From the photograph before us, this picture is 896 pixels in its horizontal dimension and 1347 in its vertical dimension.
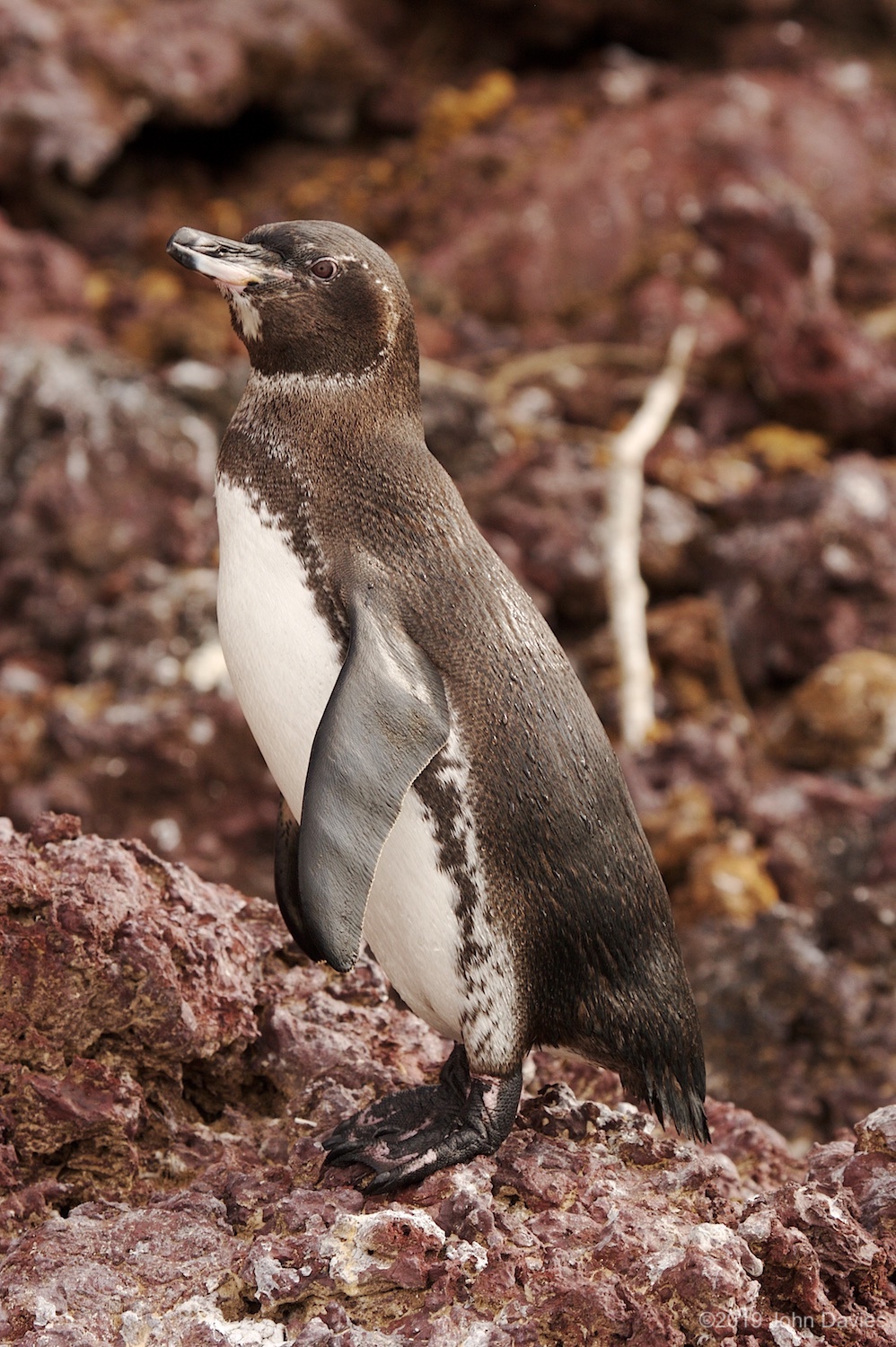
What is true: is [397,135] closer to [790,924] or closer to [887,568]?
[887,568]

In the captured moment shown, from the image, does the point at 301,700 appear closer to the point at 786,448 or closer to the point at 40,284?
the point at 786,448

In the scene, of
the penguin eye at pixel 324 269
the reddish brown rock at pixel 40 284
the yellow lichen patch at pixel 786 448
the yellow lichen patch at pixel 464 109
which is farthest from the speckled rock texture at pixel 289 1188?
the yellow lichen patch at pixel 464 109

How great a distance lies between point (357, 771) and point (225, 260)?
94cm

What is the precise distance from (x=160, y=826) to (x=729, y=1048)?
2298mm

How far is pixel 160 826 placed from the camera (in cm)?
521

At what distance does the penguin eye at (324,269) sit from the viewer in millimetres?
2463

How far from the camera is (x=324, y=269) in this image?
8.09ft

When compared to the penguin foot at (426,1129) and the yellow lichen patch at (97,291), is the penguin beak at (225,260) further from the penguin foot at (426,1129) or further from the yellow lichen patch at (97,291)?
the yellow lichen patch at (97,291)

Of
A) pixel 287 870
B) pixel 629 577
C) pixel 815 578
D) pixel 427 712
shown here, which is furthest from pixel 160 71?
pixel 427 712

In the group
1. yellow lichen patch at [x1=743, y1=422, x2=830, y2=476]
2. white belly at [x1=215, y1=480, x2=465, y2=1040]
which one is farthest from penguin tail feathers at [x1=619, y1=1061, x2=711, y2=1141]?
yellow lichen patch at [x1=743, y1=422, x2=830, y2=476]

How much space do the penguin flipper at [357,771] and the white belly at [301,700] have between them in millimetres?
131

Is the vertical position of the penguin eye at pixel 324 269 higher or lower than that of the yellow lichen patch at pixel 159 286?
higher

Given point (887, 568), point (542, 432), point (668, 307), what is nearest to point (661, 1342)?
point (887, 568)

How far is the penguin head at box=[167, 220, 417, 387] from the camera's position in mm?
2457
